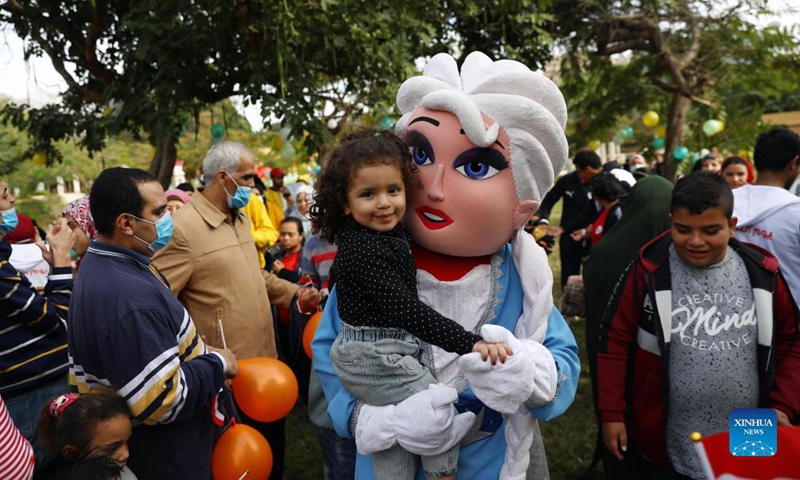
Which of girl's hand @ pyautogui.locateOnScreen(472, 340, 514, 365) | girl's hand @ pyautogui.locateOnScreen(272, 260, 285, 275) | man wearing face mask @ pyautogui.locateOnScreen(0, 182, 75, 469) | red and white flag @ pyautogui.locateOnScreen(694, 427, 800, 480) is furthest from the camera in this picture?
girl's hand @ pyautogui.locateOnScreen(272, 260, 285, 275)

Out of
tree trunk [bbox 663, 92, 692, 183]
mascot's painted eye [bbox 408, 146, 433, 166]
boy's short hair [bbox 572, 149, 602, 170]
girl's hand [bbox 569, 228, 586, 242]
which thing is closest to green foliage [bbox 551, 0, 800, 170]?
tree trunk [bbox 663, 92, 692, 183]

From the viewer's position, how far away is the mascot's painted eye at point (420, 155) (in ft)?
6.82

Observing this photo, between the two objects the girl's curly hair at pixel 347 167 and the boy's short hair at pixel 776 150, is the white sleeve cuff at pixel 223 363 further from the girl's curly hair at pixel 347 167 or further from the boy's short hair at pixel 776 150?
the boy's short hair at pixel 776 150

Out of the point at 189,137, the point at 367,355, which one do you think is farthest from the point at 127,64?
the point at 189,137

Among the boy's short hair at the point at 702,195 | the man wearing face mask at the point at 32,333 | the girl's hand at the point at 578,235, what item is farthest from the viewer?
the girl's hand at the point at 578,235

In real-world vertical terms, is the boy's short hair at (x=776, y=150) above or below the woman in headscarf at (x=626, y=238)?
above

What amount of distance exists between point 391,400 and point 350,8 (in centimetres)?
456

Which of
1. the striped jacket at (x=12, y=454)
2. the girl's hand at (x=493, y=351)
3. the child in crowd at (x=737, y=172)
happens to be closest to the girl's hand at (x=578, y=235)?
the child in crowd at (x=737, y=172)

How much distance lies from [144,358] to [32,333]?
1152 millimetres

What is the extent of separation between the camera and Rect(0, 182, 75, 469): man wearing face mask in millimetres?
2854

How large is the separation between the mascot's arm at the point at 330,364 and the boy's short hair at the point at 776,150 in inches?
96.1

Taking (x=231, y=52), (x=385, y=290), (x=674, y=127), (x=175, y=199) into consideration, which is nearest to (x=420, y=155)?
(x=385, y=290)

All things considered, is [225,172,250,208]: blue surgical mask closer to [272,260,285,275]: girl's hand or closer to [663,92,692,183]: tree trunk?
[272,260,285,275]: girl's hand

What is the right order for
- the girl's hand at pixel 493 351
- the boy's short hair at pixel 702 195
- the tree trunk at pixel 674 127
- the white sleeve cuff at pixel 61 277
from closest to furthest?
the girl's hand at pixel 493 351 → the boy's short hair at pixel 702 195 → the white sleeve cuff at pixel 61 277 → the tree trunk at pixel 674 127
